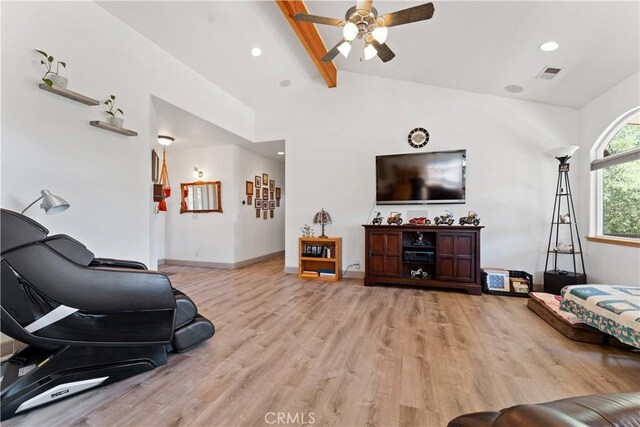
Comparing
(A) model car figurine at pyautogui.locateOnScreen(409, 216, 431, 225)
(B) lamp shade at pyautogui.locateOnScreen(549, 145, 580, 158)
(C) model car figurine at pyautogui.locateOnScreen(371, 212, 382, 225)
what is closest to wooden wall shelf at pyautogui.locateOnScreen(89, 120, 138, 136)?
(C) model car figurine at pyautogui.locateOnScreen(371, 212, 382, 225)

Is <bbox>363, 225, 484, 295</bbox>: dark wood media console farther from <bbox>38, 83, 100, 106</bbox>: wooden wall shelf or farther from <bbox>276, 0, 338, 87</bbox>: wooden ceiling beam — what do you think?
<bbox>38, 83, 100, 106</bbox>: wooden wall shelf

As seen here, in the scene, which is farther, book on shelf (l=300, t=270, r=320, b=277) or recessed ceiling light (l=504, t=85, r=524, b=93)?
book on shelf (l=300, t=270, r=320, b=277)

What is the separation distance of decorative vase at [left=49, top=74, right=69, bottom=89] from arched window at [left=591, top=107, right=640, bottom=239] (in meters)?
5.87

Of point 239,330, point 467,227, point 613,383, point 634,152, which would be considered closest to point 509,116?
point 634,152

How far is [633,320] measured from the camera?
1870 mm

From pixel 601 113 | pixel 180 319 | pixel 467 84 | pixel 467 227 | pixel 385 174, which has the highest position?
pixel 467 84

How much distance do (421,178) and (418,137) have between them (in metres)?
0.73

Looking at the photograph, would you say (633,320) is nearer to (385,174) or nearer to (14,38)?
(385,174)

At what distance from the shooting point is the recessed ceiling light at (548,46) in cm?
268

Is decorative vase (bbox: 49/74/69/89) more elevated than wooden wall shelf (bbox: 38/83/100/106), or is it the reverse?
decorative vase (bbox: 49/74/69/89)

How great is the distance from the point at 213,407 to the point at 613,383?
8.35 feet

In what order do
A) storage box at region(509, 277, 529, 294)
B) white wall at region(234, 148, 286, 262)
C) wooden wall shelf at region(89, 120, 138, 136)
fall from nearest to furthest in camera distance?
1. wooden wall shelf at region(89, 120, 138, 136)
2. storage box at region(509, 277, 529, 294)
3. white wall at region(234, 148, 286, 262)

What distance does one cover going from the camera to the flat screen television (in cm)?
409

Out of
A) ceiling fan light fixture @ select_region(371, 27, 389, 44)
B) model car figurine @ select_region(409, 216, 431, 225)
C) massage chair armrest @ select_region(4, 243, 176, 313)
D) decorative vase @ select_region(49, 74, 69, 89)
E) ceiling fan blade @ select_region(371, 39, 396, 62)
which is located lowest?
massage chair armrest @ select_region(4, 243, 176, 313)
